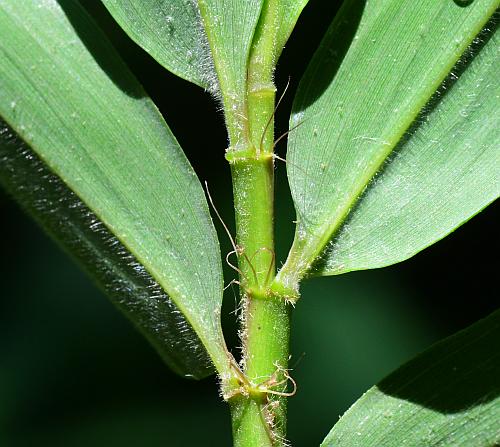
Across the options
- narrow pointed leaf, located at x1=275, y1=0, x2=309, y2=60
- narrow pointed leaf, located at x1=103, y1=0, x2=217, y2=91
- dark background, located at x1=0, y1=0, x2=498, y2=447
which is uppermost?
narrow pointed leaf, located at x1=275, y1=0, x2=309, y2=60

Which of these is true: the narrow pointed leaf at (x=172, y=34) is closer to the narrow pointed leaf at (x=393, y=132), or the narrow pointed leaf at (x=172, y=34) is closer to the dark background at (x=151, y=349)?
the narrow pointed leaf at (x=393, y=132)

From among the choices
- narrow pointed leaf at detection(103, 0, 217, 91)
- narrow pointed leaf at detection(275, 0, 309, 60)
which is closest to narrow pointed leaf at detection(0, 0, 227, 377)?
narrow pointed leaf at detection(103, 0, 217, 91)

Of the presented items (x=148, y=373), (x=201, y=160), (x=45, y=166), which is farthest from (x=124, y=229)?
(x=148, y=373)

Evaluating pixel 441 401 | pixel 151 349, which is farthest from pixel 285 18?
pixel 151 349

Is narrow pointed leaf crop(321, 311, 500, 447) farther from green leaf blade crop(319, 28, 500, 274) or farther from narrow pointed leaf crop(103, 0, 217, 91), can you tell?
narrow pointed leaf crop(103, 0, 217, 91)

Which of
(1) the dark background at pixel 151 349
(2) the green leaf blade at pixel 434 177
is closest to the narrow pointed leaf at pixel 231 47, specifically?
(2) the green leaf blade at pixel 434 177

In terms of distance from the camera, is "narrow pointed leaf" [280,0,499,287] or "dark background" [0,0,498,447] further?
"dark background" [0,0,498,447]
